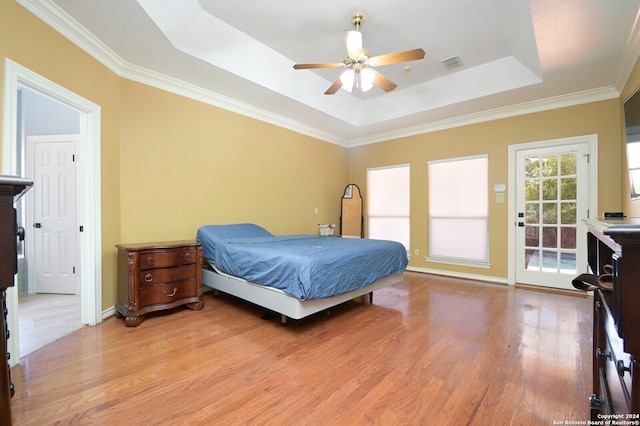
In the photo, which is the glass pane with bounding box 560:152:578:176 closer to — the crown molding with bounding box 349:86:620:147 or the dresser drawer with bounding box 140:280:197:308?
the crown molding with bounding box 349:86:620:147

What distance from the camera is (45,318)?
277 centimetres

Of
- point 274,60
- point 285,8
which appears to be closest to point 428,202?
point 274,60

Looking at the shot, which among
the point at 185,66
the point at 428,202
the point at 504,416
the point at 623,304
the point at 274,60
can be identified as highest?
the point at 274,60

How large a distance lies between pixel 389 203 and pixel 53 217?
521 centimetres

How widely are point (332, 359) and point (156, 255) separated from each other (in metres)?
1.98

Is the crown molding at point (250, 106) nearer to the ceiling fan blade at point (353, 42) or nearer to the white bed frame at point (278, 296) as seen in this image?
the ceiling fan blade at point (353, 42)

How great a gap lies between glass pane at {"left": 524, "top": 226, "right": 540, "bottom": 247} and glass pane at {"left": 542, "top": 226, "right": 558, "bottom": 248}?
2.7 inches

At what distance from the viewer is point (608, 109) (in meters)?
3.51

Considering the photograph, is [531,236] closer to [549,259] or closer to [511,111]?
[549,259]

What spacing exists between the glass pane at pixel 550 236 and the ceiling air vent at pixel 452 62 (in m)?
2.56

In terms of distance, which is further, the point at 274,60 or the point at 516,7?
the point at 274,60

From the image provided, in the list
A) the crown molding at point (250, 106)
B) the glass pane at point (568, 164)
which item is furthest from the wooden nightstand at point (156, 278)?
the glass pane at point (568, 164)

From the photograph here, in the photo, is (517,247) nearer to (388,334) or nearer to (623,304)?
(388,334)

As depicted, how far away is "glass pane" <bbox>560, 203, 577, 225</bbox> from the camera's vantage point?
12.2 feet
